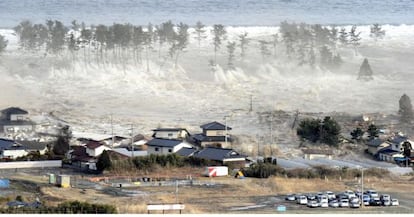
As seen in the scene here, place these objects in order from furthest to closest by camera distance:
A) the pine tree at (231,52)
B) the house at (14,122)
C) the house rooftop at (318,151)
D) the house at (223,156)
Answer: the pine tree at (231,52) → the house at (14,122) → the house rooftop at (318,151) → the house at (223,156)

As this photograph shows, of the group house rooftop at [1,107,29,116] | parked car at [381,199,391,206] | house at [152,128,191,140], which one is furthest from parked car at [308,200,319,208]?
house rooftop at [1,107,29,116]

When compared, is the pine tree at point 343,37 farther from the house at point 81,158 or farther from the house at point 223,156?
the house at point 81,158

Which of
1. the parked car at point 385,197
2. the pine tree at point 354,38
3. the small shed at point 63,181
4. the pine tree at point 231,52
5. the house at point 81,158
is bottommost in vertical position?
the parked car at point 385,197

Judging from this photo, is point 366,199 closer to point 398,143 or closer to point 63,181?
point 63,181

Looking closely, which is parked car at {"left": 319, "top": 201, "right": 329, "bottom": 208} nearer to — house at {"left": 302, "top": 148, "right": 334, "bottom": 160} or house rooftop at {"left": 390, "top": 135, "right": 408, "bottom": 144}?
house at {"left": 302, "top": 148, "right": 334, "bottom": 160}

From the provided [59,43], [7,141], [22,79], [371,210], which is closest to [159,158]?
[7,141]

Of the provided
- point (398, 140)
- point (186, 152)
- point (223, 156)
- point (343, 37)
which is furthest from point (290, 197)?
point (343, 37)

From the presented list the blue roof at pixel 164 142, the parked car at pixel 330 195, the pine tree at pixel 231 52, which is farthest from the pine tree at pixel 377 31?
the parked car at pixel 330 195
